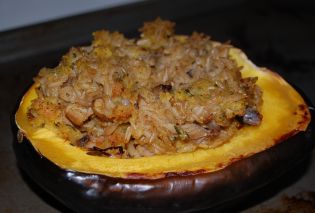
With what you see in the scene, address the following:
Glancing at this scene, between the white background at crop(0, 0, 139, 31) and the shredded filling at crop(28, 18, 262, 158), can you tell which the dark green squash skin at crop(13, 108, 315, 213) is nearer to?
the shredded filling at crop(28, 18, 262, 158)

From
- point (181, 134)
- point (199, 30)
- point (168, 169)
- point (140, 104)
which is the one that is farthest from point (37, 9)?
point (168, 169)

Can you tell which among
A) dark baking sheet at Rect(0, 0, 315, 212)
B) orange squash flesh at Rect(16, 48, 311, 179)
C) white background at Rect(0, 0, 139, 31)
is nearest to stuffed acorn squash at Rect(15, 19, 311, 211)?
orange squash flesh at Rect(16, 48, 311, 179)

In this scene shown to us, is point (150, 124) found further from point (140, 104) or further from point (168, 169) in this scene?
point (168, 169)

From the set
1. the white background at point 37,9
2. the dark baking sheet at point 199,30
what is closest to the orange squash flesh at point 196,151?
the dark baking sheet at point 199,30

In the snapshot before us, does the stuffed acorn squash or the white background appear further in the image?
the white background

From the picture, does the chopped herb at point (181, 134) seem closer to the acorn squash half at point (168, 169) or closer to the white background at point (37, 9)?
the acorn squash half at point (168, 169)

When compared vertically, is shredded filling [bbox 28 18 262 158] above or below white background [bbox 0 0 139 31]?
above
